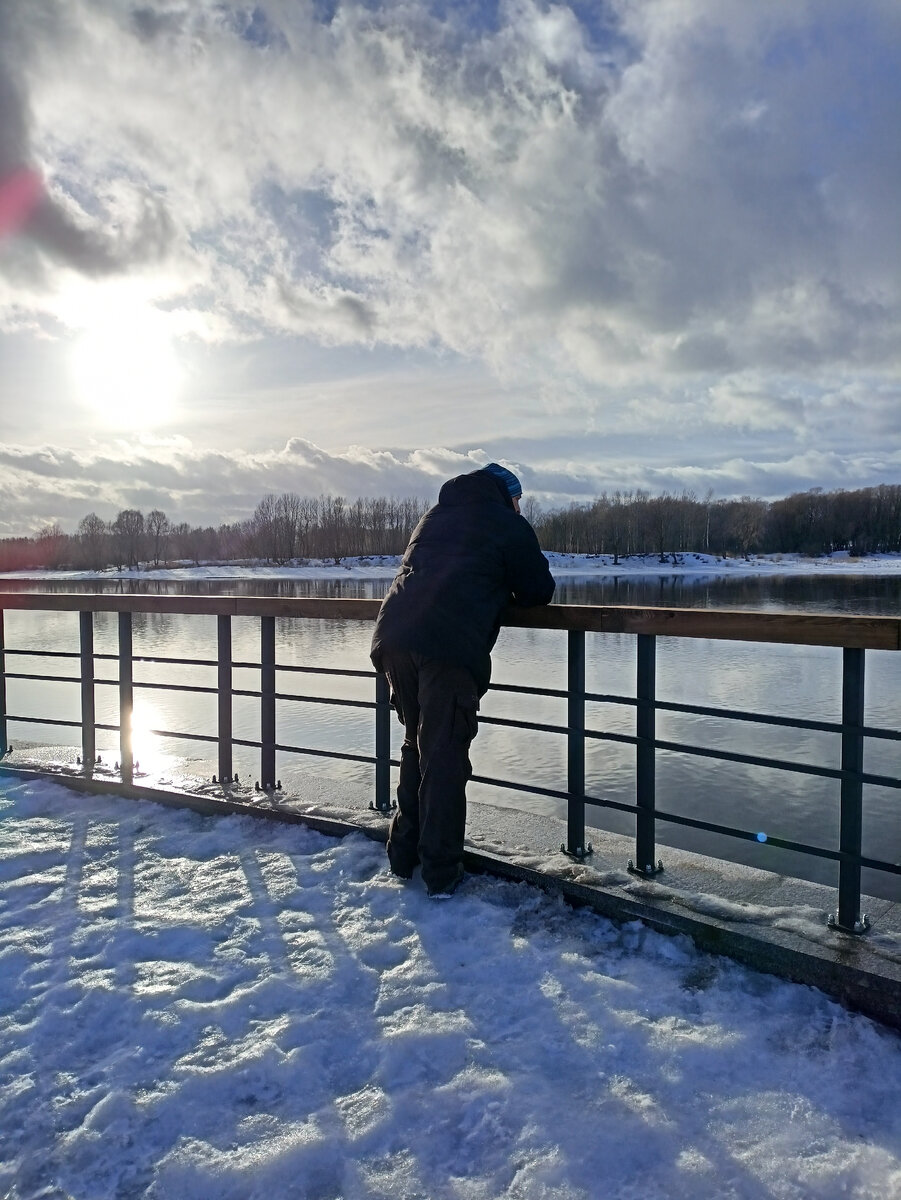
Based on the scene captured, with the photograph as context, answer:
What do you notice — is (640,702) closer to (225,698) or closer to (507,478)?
(507,478)

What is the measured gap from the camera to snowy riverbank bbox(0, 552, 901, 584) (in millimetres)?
60656

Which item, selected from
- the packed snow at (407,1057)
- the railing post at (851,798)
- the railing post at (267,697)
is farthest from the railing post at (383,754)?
the railing post at (851,798)

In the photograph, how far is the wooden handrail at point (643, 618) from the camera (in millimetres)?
2443

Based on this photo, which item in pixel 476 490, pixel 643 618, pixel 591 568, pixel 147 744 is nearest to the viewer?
pixel 643 618

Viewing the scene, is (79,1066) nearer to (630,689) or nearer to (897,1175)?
(897,1175)

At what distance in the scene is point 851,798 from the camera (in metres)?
2.49

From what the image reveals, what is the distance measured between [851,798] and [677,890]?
0.69 meters

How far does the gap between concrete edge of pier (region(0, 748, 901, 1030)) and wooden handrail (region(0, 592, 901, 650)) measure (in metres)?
0.90

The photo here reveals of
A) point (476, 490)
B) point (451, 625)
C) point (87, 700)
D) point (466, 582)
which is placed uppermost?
point (476, 490)

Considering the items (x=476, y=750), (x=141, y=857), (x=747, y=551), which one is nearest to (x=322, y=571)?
(x=747, y=551)

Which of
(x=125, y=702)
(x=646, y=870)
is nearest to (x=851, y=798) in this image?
(x=646, y=870)

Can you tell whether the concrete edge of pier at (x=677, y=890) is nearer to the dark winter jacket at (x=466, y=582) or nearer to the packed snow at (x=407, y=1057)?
the packed snow at (x=407, y=1057)

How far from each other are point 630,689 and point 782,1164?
370 inches

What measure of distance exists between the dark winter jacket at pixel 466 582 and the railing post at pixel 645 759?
44cm
